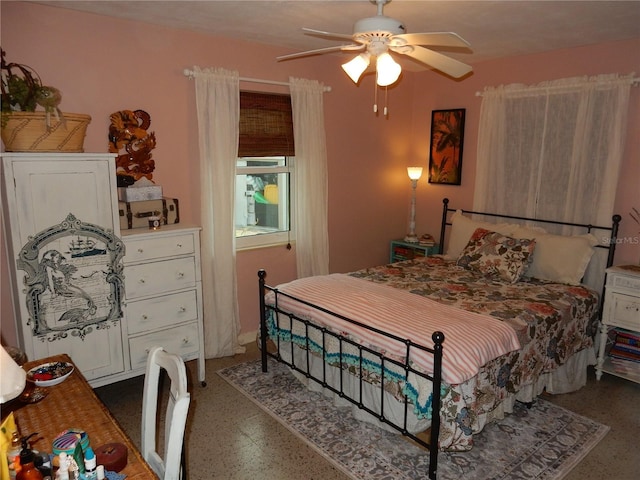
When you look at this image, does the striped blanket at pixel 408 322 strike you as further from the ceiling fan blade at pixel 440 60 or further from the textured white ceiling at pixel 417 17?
the textured white ceiling at pixel 417 17

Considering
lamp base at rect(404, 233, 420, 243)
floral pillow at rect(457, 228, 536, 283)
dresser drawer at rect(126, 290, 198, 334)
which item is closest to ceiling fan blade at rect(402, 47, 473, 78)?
floral pillow at rect(457, 228, 536, 283)

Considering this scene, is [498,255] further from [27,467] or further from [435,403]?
[27,467]

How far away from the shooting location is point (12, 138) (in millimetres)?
2566

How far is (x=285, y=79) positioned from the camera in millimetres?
4121

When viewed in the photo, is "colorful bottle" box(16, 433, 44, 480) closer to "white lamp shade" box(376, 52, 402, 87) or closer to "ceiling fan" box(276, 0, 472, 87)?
"ceiling fan" box(276, 0, 472, 87)

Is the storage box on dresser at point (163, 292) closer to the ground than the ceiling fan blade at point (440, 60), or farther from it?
closer to the ground

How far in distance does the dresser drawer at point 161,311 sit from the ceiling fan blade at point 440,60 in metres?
2.14

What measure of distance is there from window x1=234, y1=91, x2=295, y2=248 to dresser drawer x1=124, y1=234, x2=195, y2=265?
82cm

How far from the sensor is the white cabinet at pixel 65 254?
2.60 m

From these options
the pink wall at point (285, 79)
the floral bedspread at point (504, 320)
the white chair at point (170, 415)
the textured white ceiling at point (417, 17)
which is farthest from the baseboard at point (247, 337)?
the textured white ceiling at point (417, 17)

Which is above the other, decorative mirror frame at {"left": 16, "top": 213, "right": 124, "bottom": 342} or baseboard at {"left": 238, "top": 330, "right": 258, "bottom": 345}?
decorative mirror frame at {"left": 16, "top": 213, "right": 124, "bottom": 342}

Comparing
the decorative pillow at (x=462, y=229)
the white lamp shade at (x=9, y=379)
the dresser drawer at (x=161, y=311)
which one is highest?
the white lamp shade at (x=9, y=379)

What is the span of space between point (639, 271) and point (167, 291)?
3309 millimetres

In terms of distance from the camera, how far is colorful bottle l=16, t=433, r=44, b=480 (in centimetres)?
128
